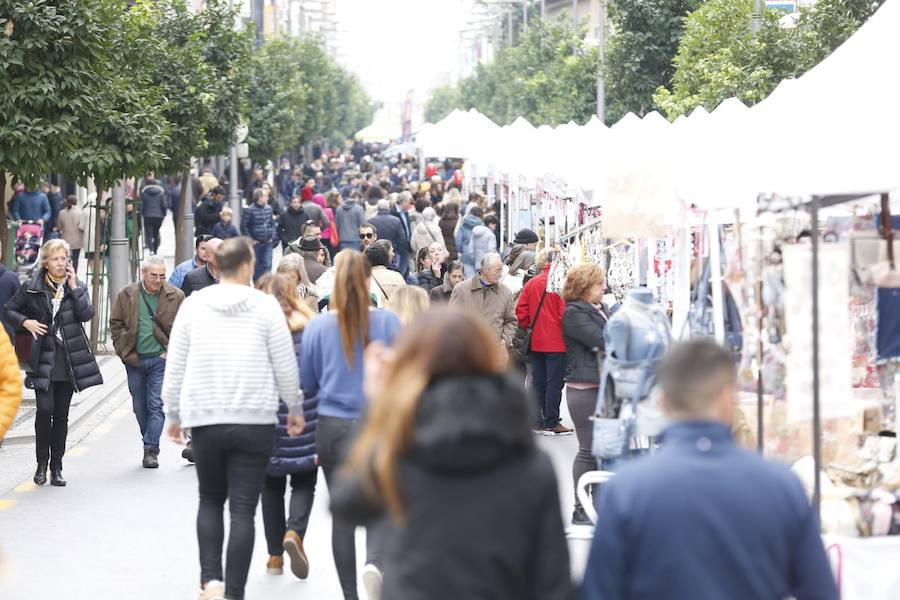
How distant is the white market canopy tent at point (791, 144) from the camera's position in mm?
7145

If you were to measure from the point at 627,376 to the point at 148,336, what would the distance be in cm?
481

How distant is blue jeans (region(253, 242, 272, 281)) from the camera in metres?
27.0

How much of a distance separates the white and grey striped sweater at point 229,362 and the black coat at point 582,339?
2804mm

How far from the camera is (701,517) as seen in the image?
4.03 meters

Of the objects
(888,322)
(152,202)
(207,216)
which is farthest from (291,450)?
(152,202)

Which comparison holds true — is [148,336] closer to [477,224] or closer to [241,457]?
[241,457]

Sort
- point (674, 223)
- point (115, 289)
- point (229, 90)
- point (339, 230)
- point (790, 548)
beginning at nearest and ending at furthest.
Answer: point (790, 548) < point (674, 223) < point (115, 289) < point (339, 230) < point (229, 90)

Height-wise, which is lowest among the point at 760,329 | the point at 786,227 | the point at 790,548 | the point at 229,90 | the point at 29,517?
the point at 29,517

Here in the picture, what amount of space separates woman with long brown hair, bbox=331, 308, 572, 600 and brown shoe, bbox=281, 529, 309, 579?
4662mm

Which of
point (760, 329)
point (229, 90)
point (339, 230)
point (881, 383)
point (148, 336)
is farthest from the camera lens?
point (229, 90)

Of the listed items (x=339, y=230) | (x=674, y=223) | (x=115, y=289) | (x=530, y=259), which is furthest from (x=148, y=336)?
(x=339, y=230)

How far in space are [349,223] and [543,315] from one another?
1238 cm

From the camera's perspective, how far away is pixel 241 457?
24.8 feet

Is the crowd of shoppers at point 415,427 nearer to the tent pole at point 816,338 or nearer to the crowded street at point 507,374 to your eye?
the crowded street at point 507,374
